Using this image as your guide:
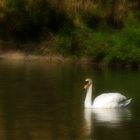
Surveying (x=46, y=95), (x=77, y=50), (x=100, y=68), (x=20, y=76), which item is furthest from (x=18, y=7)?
(x=46, y=95)

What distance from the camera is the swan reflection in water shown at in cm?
2497

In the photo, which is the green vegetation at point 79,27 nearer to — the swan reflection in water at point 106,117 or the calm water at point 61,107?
the calm water at point 61,107

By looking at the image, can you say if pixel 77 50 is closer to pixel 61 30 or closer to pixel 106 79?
pixel 61 30

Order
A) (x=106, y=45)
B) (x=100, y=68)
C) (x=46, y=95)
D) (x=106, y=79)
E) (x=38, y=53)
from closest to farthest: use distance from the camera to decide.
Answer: (x=46, y=95)
(x=106, y=79)
(x=100, y=68)
(x=106, y=45)
(x=38, y=53)

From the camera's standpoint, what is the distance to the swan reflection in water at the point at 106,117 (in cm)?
2497

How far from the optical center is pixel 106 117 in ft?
86.9

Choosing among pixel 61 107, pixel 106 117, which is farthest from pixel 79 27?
pixel 106 117

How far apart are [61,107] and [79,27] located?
23.9 m

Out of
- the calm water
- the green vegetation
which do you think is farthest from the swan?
the green vegetation

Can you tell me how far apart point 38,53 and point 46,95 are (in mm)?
21671

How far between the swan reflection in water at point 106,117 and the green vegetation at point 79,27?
18817 millimetres

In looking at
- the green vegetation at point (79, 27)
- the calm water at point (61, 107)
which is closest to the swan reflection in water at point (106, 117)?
the calm water at point (61, 107)

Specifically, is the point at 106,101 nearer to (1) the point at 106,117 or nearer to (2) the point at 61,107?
(2) the point at 61,107

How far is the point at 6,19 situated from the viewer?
185 feet
